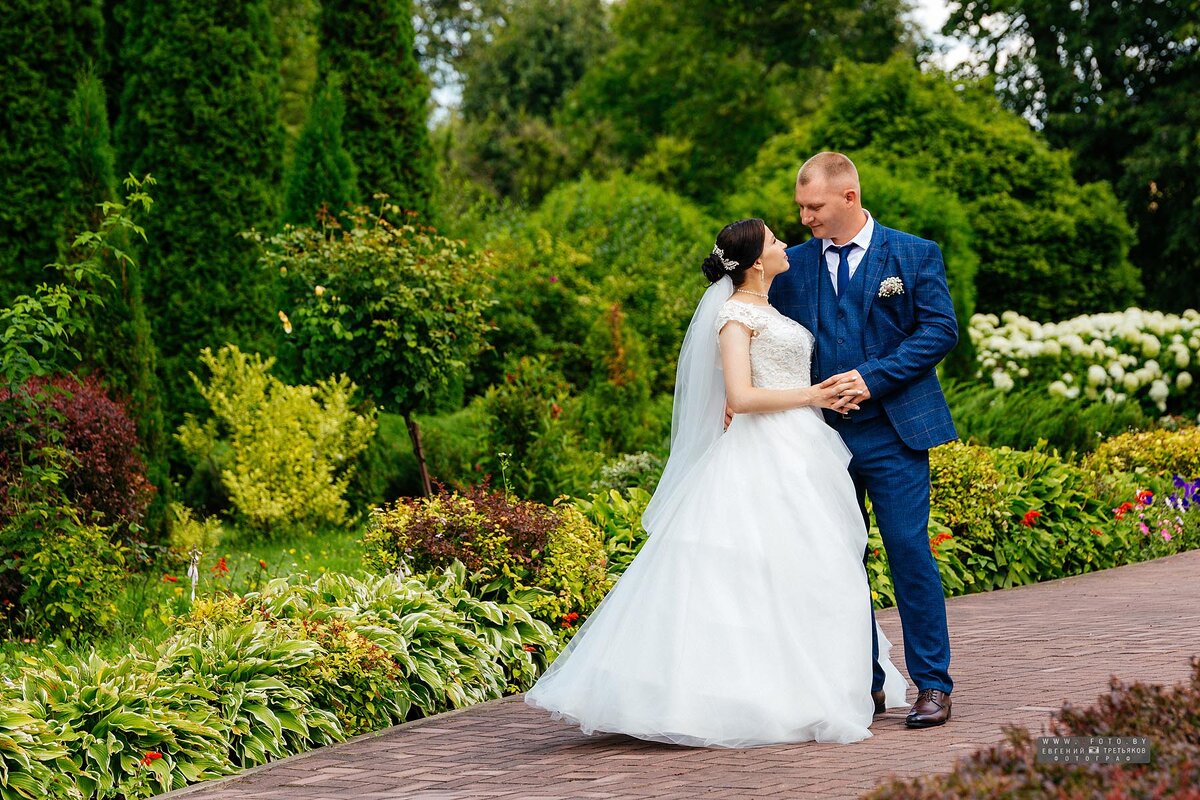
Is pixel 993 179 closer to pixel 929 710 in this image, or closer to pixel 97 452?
pixel 97 452

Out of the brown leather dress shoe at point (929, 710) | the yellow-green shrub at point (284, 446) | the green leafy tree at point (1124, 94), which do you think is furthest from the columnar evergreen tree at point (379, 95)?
the green leafy tree at point (1124, 94)

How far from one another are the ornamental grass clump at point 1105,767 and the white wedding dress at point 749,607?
1.50 metres

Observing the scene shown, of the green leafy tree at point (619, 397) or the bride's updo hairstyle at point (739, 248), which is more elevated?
the bride's updo hairstyle at point (739, 248)

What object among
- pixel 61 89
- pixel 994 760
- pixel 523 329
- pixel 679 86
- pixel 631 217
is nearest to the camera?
pixel 994 760

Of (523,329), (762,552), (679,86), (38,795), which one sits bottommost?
(38,795)

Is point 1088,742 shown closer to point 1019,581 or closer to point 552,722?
point 552,722

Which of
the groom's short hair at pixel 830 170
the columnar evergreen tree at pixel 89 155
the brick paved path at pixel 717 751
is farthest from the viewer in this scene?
the columnar evergreen tree at pixel 89 155

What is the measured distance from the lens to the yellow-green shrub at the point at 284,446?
1057 cm

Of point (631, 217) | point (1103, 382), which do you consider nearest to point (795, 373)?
point (1103, 382)

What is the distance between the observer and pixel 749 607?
4852 millimetres

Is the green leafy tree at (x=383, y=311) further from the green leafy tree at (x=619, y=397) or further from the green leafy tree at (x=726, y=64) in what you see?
the green leafy tree at (x=726, y=64)

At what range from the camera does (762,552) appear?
4.90m

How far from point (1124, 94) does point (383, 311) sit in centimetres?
1926

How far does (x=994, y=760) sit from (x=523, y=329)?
11.3 m
